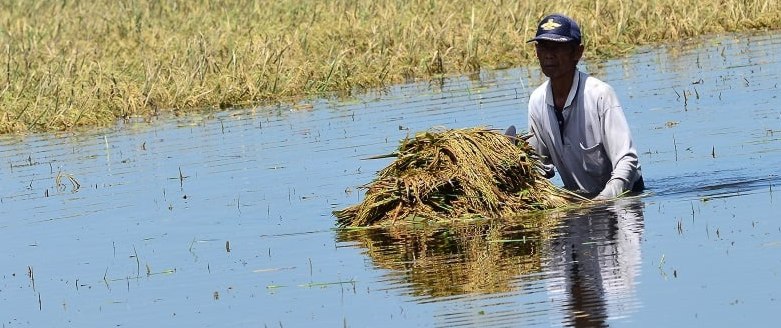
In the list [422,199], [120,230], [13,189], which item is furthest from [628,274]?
[13,189]

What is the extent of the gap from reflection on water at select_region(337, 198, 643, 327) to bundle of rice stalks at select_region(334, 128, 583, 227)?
15 cm

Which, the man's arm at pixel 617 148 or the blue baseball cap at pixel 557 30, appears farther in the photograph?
the man's arm at pixel 617 148

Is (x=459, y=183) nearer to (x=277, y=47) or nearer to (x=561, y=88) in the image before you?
(x=561, y=88)

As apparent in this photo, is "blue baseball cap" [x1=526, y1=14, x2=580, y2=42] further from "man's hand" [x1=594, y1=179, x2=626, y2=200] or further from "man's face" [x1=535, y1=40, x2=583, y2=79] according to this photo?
"man's hand" [x1=594, y1=179, x2=626, y2=200]

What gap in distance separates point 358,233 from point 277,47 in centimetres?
1050

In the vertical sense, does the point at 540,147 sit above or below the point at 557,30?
below

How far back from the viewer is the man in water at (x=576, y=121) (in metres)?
9.57

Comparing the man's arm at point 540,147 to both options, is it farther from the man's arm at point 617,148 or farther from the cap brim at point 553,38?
the cap brim at point 553,38

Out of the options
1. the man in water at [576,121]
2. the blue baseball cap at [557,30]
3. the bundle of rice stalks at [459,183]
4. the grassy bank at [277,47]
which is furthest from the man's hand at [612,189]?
the grassy bank at [277,47]

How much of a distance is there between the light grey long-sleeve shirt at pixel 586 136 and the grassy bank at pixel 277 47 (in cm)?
863

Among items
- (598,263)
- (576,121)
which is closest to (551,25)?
(576,121)

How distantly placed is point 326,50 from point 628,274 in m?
13.2

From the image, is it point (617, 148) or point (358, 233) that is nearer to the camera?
point (617, 148)

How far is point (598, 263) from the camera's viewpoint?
8172mm
